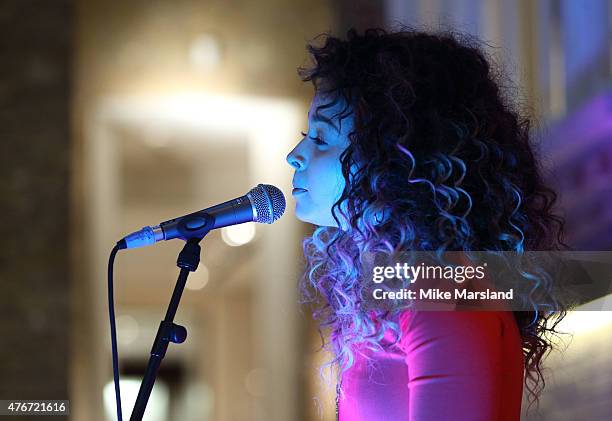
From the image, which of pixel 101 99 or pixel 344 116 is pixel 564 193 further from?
pixel 101 99

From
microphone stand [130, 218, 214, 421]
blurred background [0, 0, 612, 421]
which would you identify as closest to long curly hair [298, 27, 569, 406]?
microphone stand [130, 218, 214, 421]

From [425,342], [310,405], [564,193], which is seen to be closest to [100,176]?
[310,405]

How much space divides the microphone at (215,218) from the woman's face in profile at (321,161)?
0.05 metres

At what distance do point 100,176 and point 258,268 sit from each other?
0.61 metres

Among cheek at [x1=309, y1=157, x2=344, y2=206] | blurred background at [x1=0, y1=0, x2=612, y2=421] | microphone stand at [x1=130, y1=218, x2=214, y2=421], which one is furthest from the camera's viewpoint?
blurred background at [x1=0, y1=0, x2=612, y2=421]

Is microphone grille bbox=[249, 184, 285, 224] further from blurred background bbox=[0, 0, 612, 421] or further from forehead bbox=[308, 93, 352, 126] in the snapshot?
blurred background bbox=[0, 0, 612, 421]

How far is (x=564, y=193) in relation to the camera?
1994mm

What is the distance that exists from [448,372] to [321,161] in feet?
1.31

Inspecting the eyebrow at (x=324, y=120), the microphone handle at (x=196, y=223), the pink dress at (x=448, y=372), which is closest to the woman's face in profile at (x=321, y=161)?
the eyebrow at (x=324, y=120)

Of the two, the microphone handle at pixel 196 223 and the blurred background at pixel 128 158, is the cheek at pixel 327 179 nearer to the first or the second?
the microphone handle at pixel 196 223

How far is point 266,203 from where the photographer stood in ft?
4.14

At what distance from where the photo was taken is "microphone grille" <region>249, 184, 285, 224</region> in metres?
1.25

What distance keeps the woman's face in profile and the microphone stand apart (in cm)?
17

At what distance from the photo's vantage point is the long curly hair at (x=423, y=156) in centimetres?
125
